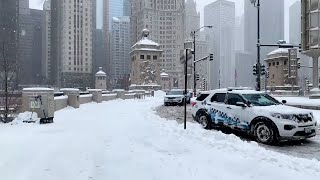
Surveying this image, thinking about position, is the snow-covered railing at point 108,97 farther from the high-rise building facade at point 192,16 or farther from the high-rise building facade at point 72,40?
the high-rise building facade at point 192,16

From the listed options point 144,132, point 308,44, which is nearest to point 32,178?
point 144,132

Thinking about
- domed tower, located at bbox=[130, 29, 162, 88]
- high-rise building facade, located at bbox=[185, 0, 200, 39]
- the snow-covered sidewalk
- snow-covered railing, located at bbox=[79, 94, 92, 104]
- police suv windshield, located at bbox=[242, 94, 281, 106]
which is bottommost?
the snow-covered sidewalk

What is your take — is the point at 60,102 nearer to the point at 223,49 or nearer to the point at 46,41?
the point at 46,41

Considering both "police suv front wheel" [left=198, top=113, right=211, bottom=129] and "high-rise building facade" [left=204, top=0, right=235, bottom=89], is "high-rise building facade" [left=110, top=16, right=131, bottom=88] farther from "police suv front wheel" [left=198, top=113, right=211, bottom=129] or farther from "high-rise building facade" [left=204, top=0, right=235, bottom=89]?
"police suv front wheel" [left=198, top=113, right=211, bottom=129]

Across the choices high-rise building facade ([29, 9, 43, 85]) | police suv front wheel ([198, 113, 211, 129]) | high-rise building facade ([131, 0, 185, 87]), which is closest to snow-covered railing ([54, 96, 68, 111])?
police suv front wheel ([198, 113, 211, 129])

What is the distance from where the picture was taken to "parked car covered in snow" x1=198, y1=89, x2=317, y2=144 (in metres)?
10.5

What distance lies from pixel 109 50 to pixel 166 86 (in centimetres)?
8515

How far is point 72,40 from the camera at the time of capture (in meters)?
142

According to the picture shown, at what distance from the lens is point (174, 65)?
13562 centimetres

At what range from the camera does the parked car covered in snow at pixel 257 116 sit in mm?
10516

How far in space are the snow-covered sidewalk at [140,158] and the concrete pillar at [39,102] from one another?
9.97ft

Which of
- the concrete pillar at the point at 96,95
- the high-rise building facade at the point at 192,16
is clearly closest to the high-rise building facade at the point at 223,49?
the high-rise building facade at the point at 192,16

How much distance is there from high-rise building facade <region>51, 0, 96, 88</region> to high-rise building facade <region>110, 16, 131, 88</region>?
2952 centimetres

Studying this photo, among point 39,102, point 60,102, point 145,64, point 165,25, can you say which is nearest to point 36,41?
point 165,25
